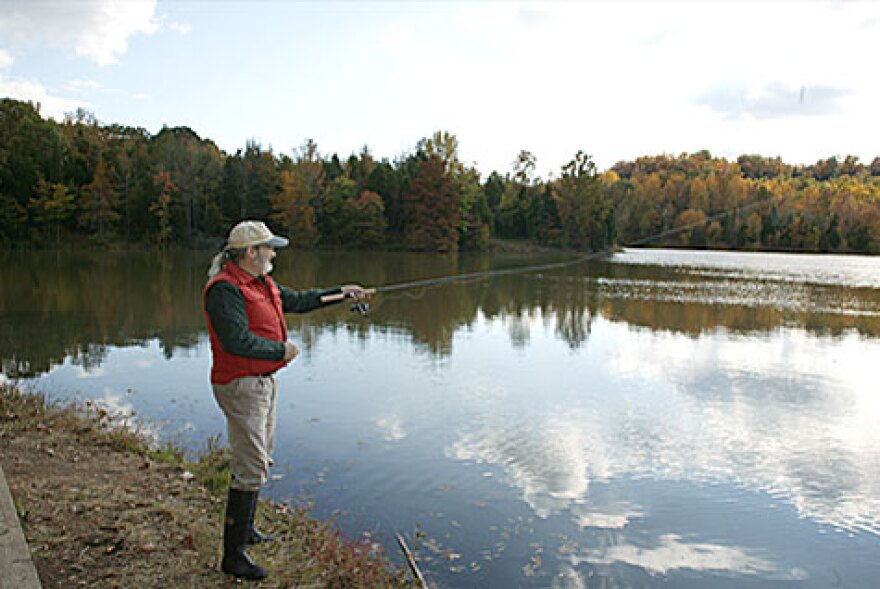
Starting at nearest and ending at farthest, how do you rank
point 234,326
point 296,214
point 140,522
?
point 234,326
point 140,522
point 296,214

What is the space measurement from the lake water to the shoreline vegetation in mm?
572

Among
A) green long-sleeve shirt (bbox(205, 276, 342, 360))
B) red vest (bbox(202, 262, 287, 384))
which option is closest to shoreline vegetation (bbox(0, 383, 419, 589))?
red vest (bbox(202, 262, 287, 384))

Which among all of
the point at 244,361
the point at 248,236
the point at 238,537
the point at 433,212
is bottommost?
the point at 238,537

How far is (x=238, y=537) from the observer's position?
3668 mm

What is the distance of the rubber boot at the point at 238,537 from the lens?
3.66 m

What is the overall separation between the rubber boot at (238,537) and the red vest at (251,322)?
659mm

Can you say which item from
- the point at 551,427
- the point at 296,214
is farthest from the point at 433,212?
the point at 551,427

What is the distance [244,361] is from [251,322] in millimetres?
249

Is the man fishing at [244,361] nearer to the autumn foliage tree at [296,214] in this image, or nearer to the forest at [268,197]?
the forest at [268,197]

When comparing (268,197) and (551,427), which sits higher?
(268,197)

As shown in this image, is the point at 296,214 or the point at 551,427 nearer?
the point at 551,427

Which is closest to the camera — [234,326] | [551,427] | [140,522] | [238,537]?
[234,326]

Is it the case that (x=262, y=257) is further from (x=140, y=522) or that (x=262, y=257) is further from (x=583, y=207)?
(x=583, y=207)

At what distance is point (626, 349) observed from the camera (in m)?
13.0
